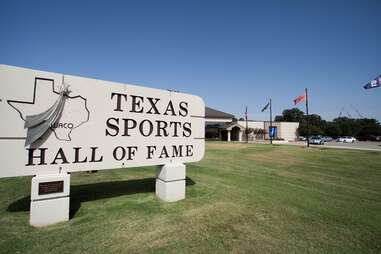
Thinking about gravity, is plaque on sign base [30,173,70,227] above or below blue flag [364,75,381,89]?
below

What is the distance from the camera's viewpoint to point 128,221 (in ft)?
12.6

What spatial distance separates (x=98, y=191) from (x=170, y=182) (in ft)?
7.43

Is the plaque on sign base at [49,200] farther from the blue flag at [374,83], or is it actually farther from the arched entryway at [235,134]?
the arched entryway at [235,134]

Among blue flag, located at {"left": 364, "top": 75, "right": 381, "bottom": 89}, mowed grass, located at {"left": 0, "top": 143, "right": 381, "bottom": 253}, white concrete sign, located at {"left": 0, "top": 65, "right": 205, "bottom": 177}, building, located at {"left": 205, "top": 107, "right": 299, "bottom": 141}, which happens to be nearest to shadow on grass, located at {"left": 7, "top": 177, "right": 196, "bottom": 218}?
mowed grass, located at {"left": 0, "top": 143, "right": 381, "bottom": 253}

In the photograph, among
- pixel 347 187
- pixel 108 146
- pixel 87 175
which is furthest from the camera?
pixel 87 175

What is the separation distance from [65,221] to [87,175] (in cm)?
427

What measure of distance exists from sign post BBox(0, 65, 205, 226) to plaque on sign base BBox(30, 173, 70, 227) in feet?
0.05

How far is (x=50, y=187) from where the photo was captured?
374 cm

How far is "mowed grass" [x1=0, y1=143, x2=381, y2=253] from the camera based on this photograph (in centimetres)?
305

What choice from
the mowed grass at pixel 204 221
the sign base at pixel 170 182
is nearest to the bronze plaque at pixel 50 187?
the mowed grass at pixel 204 221

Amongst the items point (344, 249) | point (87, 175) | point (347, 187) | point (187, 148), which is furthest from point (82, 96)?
point (347, 187)

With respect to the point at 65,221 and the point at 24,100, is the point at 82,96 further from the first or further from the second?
the point at 65,221

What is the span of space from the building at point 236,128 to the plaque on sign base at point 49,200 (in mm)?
40850

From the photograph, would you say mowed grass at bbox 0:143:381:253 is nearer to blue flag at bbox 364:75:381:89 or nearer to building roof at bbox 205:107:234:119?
blue flag at bbox 364:75:381:89
